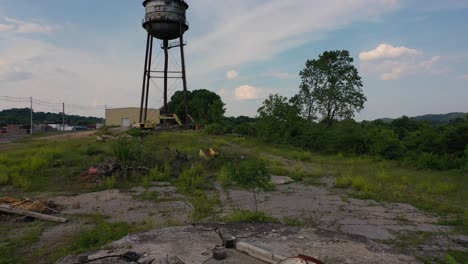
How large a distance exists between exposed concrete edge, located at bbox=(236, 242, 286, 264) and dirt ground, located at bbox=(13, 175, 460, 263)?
291 mm

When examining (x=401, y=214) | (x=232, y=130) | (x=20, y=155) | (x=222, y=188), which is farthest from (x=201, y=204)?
(x=232, y=130)

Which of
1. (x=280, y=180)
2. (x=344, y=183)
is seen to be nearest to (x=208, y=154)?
(x=280, y=180)

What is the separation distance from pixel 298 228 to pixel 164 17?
2109 cm

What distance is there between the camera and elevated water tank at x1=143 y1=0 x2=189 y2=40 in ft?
78.5

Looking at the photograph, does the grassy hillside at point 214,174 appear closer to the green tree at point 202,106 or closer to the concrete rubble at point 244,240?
the concrete rubble at point 244,240

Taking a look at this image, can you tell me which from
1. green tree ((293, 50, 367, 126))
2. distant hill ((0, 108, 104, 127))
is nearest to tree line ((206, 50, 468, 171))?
green tree ((293, 50, 367, 126))

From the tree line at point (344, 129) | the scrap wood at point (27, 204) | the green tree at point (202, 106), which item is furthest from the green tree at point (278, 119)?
the scrap wood at point (27, 204)

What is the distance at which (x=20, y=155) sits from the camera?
14.0m

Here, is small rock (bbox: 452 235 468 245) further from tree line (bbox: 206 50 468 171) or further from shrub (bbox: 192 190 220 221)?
tree line (bbox: 206 50 468 171)

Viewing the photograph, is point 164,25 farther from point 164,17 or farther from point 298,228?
point 298,228

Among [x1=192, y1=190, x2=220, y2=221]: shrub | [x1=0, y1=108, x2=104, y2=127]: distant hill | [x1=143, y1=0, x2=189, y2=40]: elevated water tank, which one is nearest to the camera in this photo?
Result: [x1=192, y1=190, x2=220, y2=221]: shrub

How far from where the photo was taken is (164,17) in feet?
78.3

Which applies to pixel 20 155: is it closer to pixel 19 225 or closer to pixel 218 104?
pixel 19 225

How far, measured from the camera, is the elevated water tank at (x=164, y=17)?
78.5 feet
